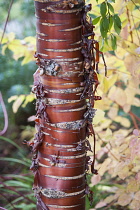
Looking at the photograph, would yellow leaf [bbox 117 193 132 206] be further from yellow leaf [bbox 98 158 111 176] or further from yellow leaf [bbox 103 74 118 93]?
yellow leaf [bbox 103 74 118 93]

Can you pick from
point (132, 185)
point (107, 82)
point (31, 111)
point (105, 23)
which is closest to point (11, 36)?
point (107, 82)

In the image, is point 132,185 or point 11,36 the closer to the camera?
point 132,185

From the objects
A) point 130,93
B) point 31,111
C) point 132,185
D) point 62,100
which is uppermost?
point 62,100

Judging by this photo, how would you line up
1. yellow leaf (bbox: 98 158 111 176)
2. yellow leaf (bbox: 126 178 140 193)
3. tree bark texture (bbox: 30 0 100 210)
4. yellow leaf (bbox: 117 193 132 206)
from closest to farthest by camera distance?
tree bark texture (bbox: 30 0 100 210)
yellow leaf (bbox: 126 178 140 193)
yellow leaf (bbox: 117 193 132 206)
yellow leaf (bbox: 98 158 111 176)

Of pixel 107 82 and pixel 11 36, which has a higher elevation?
pixel 11 36

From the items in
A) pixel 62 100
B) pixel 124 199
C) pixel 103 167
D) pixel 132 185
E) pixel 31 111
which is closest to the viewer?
pixel 62 100

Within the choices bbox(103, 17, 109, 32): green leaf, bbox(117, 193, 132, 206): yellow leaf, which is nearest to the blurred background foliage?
bbox(117, 193, 132, 206): yellow leaf

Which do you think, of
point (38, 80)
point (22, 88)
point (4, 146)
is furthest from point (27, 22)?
point (38, 80)

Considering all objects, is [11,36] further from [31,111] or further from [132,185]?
[31,111]

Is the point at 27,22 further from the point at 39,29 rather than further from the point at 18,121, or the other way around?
the point at 39,29
